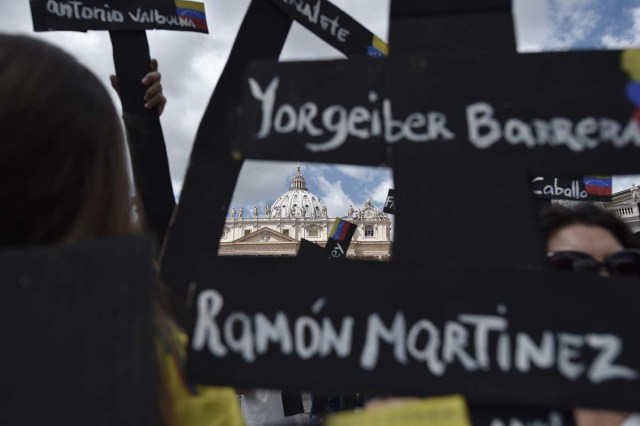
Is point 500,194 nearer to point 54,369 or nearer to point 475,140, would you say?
point 475,140

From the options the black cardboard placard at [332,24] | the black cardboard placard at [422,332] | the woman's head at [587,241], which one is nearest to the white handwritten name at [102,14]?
the black cardboard placard at [332,24]

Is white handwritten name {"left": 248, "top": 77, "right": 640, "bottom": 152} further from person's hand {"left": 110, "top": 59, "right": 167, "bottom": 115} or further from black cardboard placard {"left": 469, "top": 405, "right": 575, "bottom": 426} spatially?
person's hand {"left": 110, "top": 59, "right": 167, "bottom": 115}

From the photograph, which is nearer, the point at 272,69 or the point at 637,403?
the point at 637,403

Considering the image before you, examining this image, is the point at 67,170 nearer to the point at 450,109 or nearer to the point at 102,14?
the point at 450,109

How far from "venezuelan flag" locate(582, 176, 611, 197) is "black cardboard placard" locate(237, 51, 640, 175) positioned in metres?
4.33

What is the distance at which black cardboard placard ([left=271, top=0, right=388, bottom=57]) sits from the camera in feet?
3.74

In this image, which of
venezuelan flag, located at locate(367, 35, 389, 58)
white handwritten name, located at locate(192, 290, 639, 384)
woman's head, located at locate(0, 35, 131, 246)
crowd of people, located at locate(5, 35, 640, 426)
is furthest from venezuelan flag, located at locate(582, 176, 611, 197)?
woman's head, located at locate(0, 35, 131, 246)

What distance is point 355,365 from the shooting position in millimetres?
653

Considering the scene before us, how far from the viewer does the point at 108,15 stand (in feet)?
5.16

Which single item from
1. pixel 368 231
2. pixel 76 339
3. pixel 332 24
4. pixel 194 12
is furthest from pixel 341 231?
pixel 368 231

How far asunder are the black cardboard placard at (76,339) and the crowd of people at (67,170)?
Answer: 4.0 inches

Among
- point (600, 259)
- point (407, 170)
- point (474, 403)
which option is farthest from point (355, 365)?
point (600, 259)

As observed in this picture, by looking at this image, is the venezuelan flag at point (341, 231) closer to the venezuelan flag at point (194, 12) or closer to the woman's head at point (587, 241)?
the venezuelan flag at point (194, 12)

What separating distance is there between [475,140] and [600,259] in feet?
2.84
